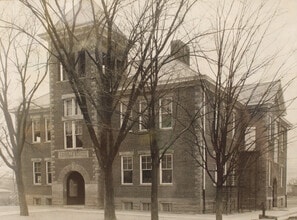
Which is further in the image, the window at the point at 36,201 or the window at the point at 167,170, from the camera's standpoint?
the window at the point at 36,201

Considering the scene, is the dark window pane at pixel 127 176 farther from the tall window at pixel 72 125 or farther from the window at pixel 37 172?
the window at pixel 37 172

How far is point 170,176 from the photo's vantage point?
18891mm

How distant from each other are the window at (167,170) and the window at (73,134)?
16.1 feet

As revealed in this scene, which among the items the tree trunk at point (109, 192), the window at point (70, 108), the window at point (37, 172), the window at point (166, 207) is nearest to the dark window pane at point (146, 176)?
the window at point (166, 207)

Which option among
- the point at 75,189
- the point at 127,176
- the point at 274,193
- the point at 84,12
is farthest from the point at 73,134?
the point at 274,193

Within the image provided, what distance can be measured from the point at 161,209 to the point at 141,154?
9.80 ft

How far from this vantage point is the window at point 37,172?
23828 mm

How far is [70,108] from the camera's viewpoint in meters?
21.2

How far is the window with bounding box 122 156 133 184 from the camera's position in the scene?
20094mm

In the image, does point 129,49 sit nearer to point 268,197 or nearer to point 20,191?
point 20,191

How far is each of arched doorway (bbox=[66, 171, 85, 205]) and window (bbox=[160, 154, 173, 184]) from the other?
5.67 meters

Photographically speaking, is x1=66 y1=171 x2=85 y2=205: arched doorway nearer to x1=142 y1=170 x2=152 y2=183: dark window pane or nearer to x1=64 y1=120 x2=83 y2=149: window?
x1=64 y1=120 x2=83 y2=149: window

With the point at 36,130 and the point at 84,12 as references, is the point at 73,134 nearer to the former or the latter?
the point at 36,130

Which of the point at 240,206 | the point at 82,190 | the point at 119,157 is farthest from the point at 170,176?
the point at 82,190
